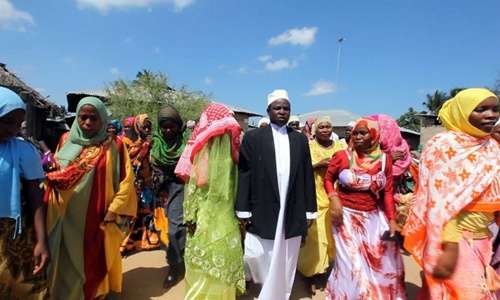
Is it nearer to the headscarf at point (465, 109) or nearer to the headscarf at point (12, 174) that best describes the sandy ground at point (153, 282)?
the headscarf at point (12, 174)

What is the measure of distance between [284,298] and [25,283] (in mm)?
2261

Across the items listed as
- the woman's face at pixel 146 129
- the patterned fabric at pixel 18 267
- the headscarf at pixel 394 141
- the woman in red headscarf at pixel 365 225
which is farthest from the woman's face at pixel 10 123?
the woman's face at pixel 146 129

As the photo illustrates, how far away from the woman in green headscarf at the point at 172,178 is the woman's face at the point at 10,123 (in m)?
2.20

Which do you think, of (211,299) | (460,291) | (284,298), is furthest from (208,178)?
(460,291)

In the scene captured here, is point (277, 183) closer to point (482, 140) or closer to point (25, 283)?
point (482, 140)

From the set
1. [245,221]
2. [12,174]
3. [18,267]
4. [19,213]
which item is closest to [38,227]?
[19,213]

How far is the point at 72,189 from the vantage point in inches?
127

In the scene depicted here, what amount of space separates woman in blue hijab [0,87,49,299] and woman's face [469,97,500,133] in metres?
2.77

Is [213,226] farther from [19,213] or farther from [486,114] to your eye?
[486,114]

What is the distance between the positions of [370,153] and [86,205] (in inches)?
101

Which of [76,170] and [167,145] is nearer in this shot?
[76,170]

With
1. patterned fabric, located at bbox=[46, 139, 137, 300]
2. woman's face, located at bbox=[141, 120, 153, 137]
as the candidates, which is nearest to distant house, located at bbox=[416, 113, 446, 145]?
woman's face, located at bbox=[141, 120, 153, 137]

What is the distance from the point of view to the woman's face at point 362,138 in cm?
343

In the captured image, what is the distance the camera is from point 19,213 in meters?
2.30
